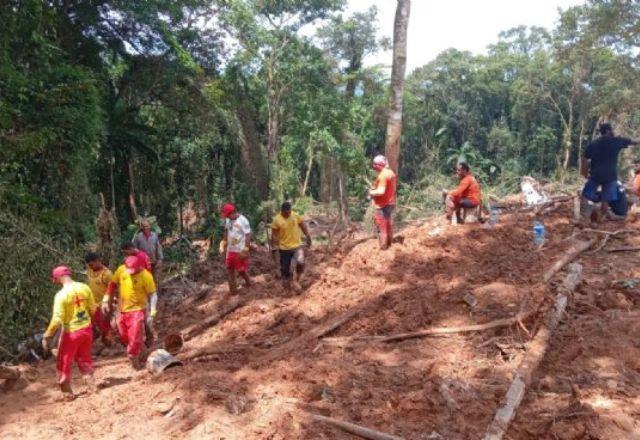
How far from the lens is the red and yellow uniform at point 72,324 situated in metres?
5.84

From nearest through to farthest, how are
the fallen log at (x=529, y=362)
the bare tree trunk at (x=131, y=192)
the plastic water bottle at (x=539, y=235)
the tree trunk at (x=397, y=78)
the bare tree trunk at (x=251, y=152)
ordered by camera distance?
the fallen log at (x=529, y=362) < the plastic water bottle at (x=539, y=235) < the tree trunk at (x=397, y=78) < the bare tree trunk at (x=131, y=192) < the bare tree trunk at (x=251, y=152)

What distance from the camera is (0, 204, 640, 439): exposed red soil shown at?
4.45 metres

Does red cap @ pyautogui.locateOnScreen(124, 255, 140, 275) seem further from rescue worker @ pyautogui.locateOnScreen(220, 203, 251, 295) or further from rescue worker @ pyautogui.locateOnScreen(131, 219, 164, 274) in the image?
rescue worker @ pyautogui.locateOnScreen(131, 219, 164, 274)

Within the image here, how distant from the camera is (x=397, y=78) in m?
10.4

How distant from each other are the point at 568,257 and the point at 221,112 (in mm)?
12644

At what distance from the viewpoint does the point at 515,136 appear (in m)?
36.3

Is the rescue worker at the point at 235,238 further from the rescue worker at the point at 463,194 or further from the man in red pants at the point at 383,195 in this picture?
the rescue worker at the point at 463,194

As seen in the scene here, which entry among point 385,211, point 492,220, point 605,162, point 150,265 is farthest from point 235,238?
point 605,162

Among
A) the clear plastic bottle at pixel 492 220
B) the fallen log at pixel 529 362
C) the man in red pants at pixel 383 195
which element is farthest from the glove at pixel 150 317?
the clear plastic bottle at pixel 492 220

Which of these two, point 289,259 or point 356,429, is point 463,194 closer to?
point 289,259

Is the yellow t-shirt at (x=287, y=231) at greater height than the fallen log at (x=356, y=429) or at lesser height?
greater

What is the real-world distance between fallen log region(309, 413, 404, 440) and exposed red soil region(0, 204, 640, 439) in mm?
83

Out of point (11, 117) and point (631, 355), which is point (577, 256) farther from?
point (11, 117)

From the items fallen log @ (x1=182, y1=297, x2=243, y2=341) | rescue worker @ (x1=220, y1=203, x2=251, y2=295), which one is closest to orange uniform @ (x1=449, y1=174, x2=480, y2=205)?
→ rescue worker @ (x1=220, y1=203, x2=251, y2=295)
